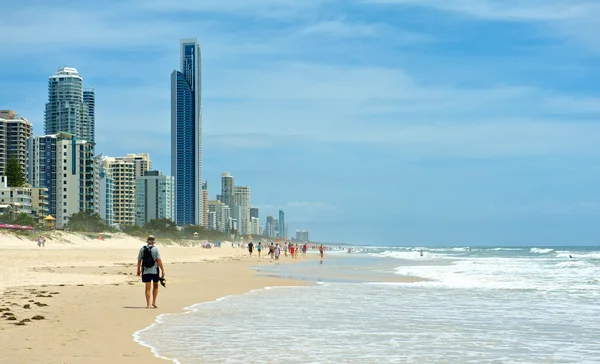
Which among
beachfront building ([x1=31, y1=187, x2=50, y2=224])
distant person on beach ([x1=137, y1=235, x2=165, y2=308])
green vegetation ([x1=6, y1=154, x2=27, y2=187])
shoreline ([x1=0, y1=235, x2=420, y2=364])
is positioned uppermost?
green vegetation ([x1=6, y1=154, x2=27, y2=187])

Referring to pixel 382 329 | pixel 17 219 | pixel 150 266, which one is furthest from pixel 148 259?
pixel 17 219

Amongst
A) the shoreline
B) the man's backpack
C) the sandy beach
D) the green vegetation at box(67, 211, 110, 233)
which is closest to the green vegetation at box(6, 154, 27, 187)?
the green vegetation at box(67, 211, 110, 233)

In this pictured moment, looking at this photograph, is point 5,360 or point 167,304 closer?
point 5,360

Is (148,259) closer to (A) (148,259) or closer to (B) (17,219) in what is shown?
(A) (148,259)

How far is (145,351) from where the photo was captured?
10219mm

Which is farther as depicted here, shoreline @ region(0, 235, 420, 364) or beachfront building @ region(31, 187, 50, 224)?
beachfront building @ region(31, 187, 50, 224)

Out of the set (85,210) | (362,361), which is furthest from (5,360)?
(85,210)

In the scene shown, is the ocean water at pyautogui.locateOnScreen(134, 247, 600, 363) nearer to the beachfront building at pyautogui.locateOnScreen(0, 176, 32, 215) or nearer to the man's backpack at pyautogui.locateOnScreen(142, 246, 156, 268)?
the man's backpack at pyautogui.locateOnScreen(142, 246, 156, 268)

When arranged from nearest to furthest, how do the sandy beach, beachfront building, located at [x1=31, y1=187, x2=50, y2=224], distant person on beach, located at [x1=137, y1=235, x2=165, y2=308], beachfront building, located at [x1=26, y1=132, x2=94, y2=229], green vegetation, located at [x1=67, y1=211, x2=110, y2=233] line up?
1. the sandy beach
2. distant person on beach, located at [x1=137, y1=235, x2=165, y2=308]
3. green vegetation, located at [x1=67, y1=211, x2=110, y2=233]
4. beachfront building, located at [x1=31, y1=187, x2=50, y2=224]
5. beachfront building, located at [x1=26, y1=132, x2=94, y2=229]

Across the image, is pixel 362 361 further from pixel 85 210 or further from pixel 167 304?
pixel 85 210

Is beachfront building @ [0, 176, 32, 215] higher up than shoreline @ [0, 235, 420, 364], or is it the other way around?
beachfront building @ [0, 176, 32, 215]

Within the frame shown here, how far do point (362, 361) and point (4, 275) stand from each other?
781 inches

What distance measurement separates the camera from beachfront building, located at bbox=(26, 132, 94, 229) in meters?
174

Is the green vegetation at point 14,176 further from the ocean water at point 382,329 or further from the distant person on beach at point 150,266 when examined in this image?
the distant person on beach at point 150,266
